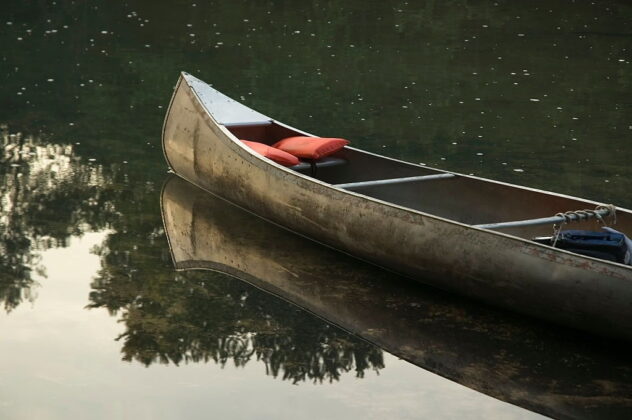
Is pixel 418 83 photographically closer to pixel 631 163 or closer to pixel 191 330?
pixel 631 163

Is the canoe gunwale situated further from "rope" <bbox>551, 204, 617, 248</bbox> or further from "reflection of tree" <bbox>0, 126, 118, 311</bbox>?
"reflection of tree" <bbox>0, 126, 118, 311</bbox>

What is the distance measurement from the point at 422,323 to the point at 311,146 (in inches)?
87.7

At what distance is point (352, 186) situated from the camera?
7379 millimetres

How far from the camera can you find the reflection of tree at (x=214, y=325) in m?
5.79

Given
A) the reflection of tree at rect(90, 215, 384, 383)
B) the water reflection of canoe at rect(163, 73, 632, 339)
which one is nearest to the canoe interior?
the water reflection of canoe at rect(163, 73, 632, 339)

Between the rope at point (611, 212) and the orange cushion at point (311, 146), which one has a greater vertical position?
the rope at point (611, 212)

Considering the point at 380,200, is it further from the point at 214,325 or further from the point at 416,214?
the point at 214,325

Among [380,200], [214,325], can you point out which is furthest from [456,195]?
[214,325]

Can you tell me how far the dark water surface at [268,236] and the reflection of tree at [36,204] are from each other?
0.02 meters

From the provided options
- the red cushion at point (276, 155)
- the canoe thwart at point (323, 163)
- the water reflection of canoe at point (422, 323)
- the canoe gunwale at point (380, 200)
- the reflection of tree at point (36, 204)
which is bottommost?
the reflection of tree at point (36, 204)

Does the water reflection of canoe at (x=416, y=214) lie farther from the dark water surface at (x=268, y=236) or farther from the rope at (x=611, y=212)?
the dark water surface at (x=268, y=236)

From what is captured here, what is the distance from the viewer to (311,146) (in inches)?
319

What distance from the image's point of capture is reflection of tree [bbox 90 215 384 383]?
19.0 feet

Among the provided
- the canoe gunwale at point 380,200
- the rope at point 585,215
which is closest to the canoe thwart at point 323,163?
the canoe gunwale at point 380,200
